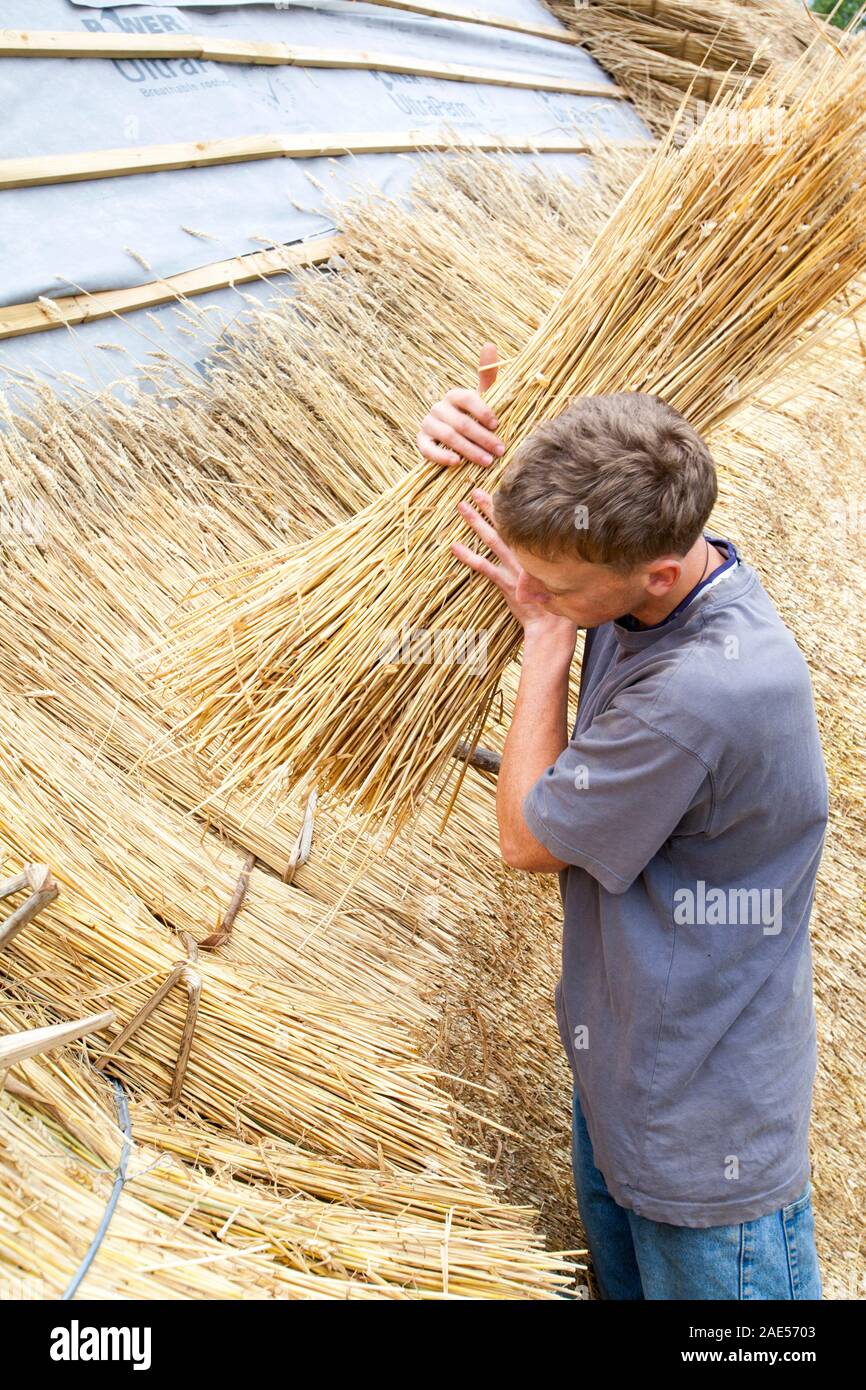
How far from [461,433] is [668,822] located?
57 centimetres

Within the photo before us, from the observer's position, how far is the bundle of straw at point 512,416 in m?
1.32

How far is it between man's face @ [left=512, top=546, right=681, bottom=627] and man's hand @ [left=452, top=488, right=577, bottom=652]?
0.09 metres

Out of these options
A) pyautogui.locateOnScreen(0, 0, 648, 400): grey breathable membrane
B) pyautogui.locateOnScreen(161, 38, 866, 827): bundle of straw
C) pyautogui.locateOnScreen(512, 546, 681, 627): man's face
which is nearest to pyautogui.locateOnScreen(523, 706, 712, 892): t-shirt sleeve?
pyautogui.locateOnScreen(512, 546, 681, 627): man's face

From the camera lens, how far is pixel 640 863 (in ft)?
3.65

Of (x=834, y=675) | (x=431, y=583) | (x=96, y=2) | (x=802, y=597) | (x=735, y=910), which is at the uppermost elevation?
(x=96, y=2)

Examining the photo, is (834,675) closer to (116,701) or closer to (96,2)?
(116,701)

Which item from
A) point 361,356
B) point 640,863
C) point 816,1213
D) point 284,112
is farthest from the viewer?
point 284,112

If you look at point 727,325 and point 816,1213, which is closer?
point 727,325

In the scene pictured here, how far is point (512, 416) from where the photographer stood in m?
1.36

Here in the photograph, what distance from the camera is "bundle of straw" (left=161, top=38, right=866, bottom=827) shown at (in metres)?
1.32

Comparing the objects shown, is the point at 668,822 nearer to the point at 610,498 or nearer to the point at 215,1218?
the point at 610,498

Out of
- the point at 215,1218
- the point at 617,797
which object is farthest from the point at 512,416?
the point at 215,1218

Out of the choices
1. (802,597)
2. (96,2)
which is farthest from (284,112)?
(802,597)
